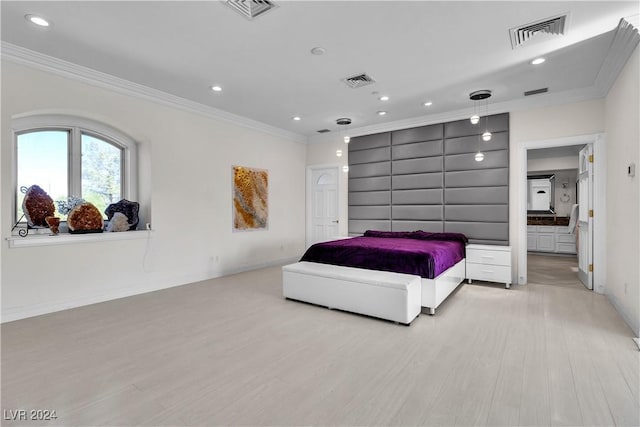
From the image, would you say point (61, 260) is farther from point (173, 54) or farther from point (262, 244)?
point (262, 244)

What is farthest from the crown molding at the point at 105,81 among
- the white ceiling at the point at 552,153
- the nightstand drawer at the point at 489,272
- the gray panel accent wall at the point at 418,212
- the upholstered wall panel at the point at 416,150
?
the white ceiling at the point at 552,153

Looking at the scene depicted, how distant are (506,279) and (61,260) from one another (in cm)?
563

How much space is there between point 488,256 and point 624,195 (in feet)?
5.55

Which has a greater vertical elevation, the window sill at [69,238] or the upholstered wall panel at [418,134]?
the upholstered wall panel at [418,134]

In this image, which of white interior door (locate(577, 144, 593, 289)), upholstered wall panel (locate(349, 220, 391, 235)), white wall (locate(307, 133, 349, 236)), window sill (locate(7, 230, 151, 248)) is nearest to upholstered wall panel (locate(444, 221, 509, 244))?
white interior door (locate(577, 144, 593, 289))

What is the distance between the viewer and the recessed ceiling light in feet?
8.61

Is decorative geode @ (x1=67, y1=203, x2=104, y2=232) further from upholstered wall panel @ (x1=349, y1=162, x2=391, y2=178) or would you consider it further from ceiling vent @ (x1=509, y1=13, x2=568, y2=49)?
ceiling vent @ (x1=509, y1=13, x2=568, y2=49)

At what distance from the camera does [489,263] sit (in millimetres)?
4500

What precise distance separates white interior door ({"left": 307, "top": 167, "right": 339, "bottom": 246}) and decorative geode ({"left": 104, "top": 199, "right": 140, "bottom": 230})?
11.6ft

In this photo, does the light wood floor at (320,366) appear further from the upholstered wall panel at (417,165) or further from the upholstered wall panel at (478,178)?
the upholstered wall panel at (417,165)

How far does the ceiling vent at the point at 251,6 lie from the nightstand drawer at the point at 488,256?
13.4ft

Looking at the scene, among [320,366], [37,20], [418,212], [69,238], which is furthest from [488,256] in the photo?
[37,20]

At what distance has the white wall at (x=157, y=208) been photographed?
10.5 ft

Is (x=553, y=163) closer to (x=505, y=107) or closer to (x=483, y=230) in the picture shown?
(x=505, y=107)
